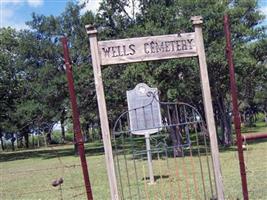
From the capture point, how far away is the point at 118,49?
6.48m

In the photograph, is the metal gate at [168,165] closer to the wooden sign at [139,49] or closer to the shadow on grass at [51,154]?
the wooden sign at [139,49]

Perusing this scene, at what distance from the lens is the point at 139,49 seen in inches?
256

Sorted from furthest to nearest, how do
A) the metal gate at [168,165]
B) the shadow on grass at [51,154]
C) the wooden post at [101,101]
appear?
the shadow on grass at [51,154] → the metal gate at [168,165] → the wooden post at [101,101]

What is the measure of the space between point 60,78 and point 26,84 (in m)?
5.62

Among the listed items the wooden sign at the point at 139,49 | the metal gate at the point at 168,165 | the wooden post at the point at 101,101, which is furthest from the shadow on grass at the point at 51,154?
the wooden sign at the point at 139,49

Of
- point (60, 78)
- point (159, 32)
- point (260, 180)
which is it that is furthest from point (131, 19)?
point (260, 180)

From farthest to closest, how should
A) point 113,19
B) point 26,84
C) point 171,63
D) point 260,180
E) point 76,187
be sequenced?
point 26,84 → point 113,19 → point 171,63 → point 76,187 → point 260,180

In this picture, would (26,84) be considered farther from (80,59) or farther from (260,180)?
(260,180)

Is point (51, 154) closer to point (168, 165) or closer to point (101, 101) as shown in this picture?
point (168, 165)

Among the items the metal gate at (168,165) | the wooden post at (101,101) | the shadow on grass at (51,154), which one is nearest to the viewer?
the wooden post at (101,101)

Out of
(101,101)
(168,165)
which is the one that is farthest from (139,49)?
(168,165)

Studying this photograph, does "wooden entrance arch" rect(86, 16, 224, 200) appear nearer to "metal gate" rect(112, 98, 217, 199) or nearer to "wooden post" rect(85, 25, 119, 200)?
"wooden post" rect(85, 25, 119, 200)

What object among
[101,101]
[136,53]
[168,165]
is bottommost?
[168,165]

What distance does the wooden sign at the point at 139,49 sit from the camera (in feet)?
21.3
